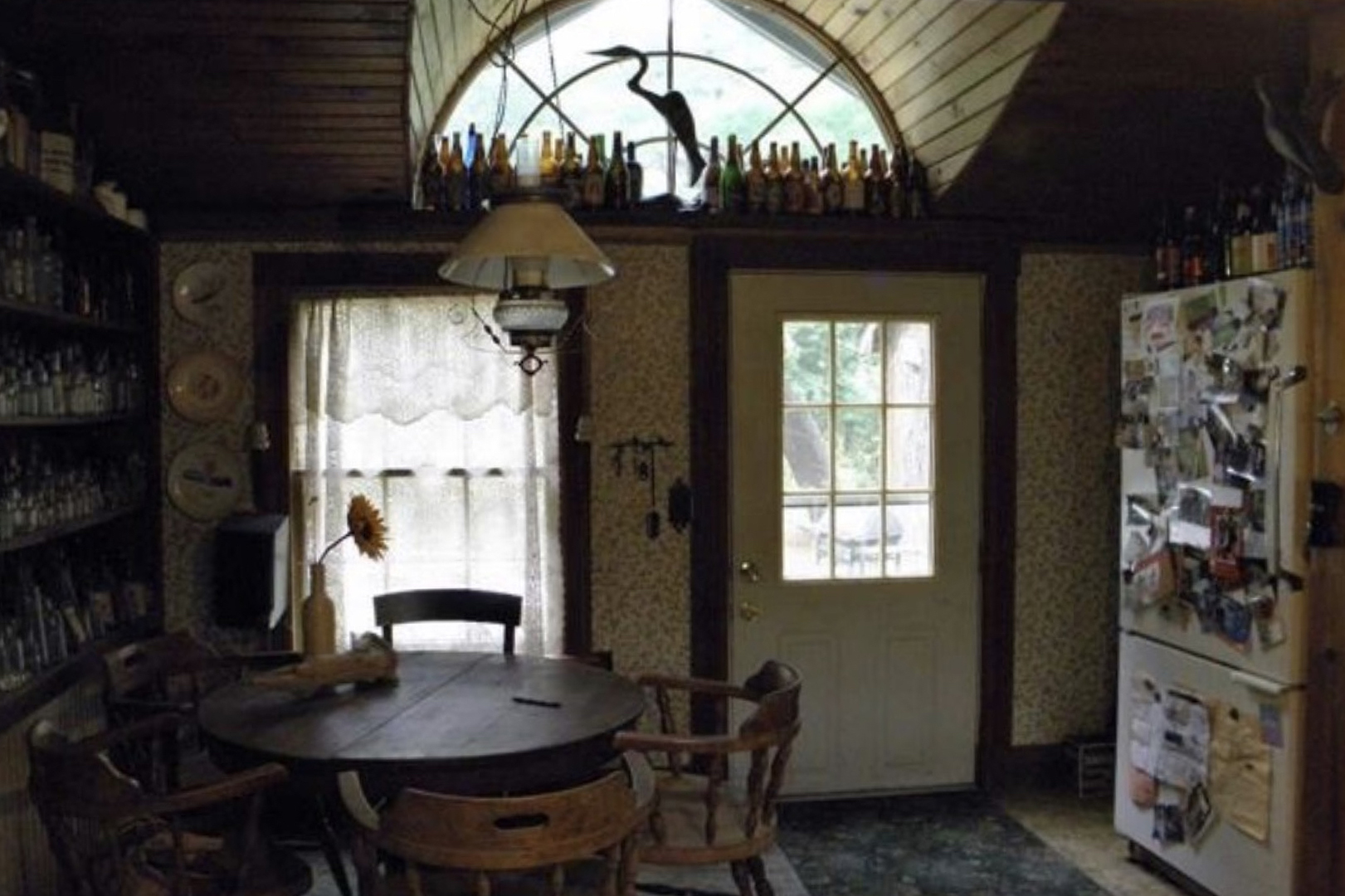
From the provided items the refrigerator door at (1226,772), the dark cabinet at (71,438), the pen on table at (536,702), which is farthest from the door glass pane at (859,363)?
the dark cabinet at (71,438)

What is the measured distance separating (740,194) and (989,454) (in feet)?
4.20

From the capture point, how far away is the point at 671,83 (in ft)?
13.2

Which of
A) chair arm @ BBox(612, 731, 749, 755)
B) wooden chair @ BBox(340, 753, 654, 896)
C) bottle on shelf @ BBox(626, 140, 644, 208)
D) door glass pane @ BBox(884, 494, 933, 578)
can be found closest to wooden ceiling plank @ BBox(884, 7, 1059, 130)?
bottle on shelf @ BBox(626, 140, 644, 208)

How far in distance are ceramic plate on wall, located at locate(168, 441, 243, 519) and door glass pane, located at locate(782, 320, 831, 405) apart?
187 cm

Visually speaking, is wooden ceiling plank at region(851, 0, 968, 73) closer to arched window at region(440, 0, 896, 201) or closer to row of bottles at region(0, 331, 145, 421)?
arched window at region(440, 0, 896, 201)

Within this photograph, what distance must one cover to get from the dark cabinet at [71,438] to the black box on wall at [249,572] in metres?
0.34

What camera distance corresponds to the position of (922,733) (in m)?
4.05

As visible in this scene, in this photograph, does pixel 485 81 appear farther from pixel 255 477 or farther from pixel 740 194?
pixel 255 477

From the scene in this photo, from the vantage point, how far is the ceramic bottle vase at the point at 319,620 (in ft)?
9.38

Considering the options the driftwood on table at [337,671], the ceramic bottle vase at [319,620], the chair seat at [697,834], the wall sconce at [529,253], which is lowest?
the chair seat at [697,834]

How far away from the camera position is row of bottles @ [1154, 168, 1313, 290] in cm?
282

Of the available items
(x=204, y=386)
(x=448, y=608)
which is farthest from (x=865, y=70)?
(x=204, y=386)

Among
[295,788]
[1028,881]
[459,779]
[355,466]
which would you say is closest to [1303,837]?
[1028,881]

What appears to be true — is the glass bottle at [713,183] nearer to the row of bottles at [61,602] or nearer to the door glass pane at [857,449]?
the door glass pane at [857,449]
